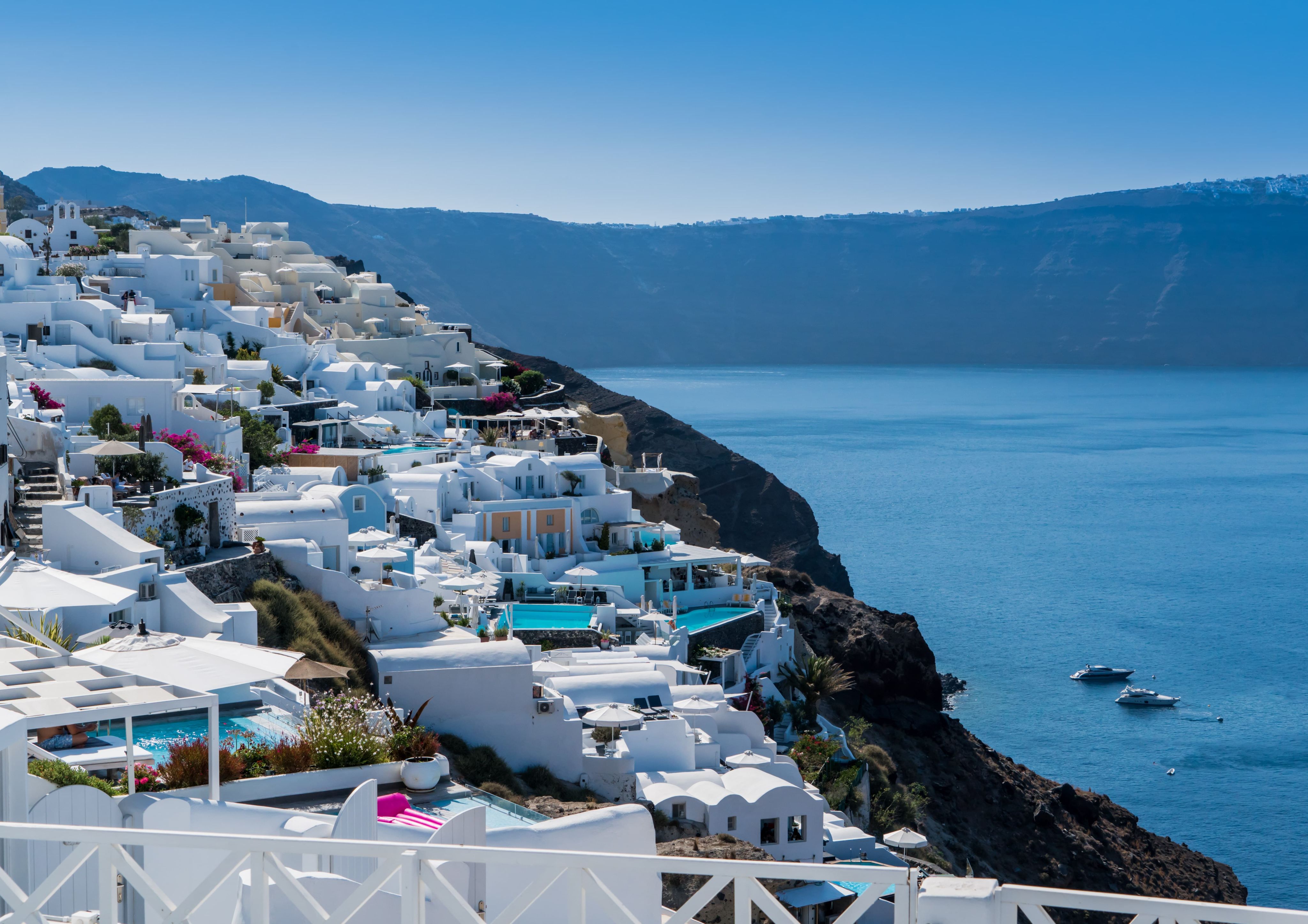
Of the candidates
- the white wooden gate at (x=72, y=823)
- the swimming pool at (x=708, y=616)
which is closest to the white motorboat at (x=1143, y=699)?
the swimming pool at (x=708, y=616)

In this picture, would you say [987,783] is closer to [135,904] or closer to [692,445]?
[135,904]

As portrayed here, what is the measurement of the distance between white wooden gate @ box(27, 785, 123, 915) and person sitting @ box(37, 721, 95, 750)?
6.60ft

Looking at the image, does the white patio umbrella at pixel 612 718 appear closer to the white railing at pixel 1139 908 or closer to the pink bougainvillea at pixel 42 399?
the pink bougainvillea at pixel 42 399

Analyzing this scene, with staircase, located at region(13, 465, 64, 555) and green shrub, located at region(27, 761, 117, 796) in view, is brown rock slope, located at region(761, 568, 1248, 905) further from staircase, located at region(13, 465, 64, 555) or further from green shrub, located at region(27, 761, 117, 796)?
green shrub, located at region(27, 761, 117, 796)

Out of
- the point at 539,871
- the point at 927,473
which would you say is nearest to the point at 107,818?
the point at 539,871

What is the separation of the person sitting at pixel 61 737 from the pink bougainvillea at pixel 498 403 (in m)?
37.1

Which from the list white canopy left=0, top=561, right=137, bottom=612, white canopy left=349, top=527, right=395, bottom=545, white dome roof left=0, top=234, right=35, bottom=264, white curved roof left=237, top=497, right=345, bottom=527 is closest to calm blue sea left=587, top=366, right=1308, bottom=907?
white canopy left=349, top=527, right=395, bottom=545

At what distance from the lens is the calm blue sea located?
43.6 m

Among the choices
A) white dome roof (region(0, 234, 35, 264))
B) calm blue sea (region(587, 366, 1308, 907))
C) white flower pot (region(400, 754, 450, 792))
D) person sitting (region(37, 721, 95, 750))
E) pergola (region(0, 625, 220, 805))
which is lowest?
calm blue sea (region(587, 366, 1308, 907))

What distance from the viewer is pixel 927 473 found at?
4825 inches

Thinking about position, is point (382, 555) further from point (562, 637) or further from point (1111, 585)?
point (1111, 585)

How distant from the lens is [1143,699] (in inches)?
2050

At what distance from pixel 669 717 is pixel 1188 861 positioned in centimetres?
→ 1944

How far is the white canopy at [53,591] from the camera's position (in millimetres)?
13961
